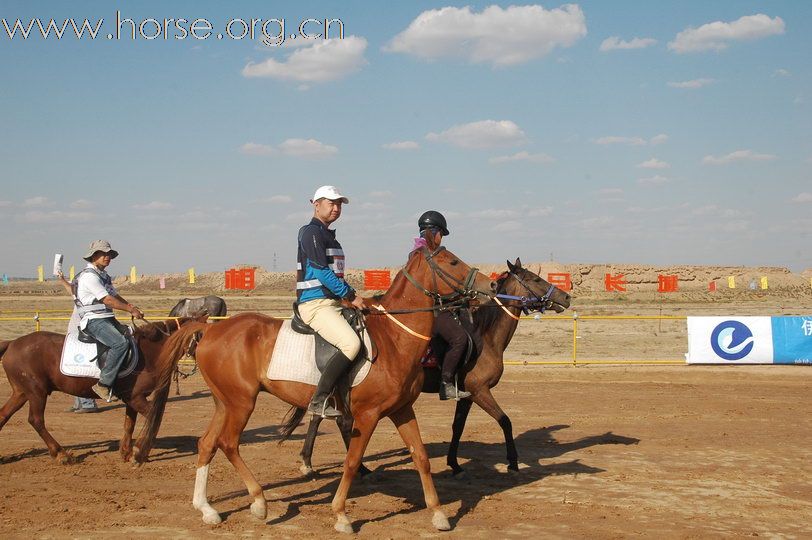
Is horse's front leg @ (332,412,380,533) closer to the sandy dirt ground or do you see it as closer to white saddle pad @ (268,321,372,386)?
the sandy dirt ground

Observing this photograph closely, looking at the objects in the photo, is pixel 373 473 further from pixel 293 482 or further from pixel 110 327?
pixel 110 327

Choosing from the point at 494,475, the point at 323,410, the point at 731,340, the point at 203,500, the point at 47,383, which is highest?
the point at 323,410

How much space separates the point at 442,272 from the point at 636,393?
10498 millimetres

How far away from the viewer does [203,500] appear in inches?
277

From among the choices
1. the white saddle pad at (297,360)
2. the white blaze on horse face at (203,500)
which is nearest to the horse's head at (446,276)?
the white saddle pad at (297,360)

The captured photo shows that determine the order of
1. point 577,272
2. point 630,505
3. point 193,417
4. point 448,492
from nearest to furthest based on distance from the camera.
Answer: point 630,505 → point 448,492 → point 193,417 → point 577,272

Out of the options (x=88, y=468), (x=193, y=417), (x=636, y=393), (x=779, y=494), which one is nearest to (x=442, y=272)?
(x=779, y=494)

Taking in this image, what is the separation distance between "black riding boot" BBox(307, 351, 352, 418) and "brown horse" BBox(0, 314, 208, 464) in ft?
12.5

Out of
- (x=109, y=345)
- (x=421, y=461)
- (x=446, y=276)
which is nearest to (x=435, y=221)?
(x=446, y=276)

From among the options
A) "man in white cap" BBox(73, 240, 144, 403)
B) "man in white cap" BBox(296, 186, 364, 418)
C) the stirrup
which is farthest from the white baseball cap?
"man in white cap" BBox(73, 240, 144, 403)

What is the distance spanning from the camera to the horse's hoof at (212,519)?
268 inches

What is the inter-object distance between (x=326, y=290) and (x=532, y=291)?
392 cm

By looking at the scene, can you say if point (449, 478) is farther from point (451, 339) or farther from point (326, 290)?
point (326, 290)

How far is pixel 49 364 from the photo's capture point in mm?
9805
